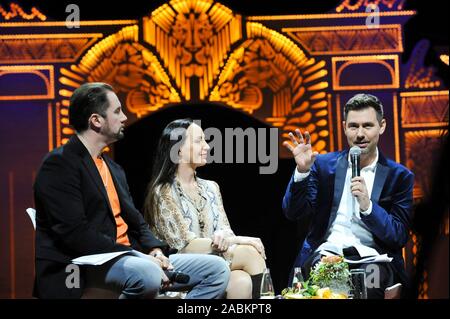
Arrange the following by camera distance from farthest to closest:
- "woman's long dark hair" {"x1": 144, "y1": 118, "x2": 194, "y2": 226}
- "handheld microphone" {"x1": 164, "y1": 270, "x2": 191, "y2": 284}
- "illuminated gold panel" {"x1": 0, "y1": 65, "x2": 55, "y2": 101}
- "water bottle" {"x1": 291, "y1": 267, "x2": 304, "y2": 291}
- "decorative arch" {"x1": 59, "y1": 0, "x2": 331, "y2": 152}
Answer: "decorative arch" {"x1": 59, "y1": 0, "x2": 331, "y2": 152} → "illuminated gold panel" {"x1": 0, "y1": 65, "x2": 55, "y2": 101} → "woman's long dark hair" {"x1": 144, "y1": 118, "x2": 194, "y2": 226} → "water bottle" {"x1": 291, "y1": 267, "x2": 304, "y2": 291} → "handheld microphone" {"x1": 164, "y1": 270, "x2": 191, "y2": 284}

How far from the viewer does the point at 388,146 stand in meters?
4.68

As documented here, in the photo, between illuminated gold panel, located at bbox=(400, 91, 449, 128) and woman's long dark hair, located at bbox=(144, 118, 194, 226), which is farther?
illuminated gold panel, located at bbox=(400, 91, 449, 128)

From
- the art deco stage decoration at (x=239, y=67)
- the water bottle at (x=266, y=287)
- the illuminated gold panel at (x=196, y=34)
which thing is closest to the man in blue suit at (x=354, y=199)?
the water bottle at (x=266, y=287)

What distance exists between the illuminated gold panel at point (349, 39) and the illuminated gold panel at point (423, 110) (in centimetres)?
30

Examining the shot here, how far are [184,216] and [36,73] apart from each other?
1.46m

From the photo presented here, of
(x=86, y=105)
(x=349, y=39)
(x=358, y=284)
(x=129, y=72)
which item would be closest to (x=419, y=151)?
(x=349, y=39)

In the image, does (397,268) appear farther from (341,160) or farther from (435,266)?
(435,266)

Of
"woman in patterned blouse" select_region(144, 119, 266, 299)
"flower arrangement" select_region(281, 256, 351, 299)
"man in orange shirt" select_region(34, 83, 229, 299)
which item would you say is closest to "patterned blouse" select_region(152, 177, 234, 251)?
"woman in patterned blouse" select_region(144, 119, 266, 299)

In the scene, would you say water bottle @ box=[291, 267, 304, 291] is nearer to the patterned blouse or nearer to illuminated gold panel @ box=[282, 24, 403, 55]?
the patterned blouse

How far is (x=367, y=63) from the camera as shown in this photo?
185 inches

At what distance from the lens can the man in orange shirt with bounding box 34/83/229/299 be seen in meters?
3.22

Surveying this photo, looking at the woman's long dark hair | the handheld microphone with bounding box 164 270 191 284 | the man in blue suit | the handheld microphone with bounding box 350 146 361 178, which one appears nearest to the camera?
the handheld microphone with bounding box 164 270 191 284

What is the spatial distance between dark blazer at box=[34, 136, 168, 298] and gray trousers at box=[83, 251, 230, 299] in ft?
0.24

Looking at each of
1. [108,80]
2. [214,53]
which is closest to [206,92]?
[214,53]
